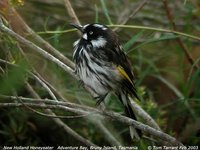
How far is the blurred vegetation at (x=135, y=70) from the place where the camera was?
466cm

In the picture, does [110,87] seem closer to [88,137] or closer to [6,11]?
[88,137]

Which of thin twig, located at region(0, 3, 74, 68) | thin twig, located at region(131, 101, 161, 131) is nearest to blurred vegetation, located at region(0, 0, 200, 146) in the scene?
thin twig, located at region(0, 3, 74, 68)

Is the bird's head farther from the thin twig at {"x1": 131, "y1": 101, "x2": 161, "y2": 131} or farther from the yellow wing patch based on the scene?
the thin twig at {"x1": 131, "y1": 101, "x2": 161, "y2": 131}

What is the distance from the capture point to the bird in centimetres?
430

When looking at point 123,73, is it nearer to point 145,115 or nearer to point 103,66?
point 103,66

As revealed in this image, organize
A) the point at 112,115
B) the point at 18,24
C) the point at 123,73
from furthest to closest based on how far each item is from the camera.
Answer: the point at 123,73 → the point at 18,24 → the point at 112,115

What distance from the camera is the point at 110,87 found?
445 cm

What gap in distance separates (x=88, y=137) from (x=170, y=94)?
4.60ft

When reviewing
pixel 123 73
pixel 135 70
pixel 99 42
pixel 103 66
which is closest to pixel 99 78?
pixel 103 66

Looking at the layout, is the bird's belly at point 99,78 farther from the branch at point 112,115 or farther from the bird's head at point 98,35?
the branch at point 112,115

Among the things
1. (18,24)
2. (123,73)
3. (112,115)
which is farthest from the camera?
(123,73)

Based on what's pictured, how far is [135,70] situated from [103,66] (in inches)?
77.2

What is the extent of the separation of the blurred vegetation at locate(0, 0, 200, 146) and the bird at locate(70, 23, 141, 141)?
0.15 m

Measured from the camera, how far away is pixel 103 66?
14.3ft
